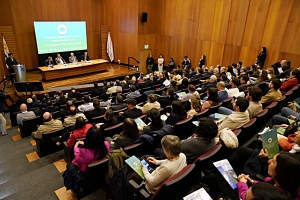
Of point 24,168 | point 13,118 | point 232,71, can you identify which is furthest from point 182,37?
point 24,168

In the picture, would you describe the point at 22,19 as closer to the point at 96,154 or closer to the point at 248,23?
the point at 96,154

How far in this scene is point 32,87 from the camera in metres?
6.40

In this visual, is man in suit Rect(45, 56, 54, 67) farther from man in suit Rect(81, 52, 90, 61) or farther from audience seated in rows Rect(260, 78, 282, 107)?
audience seated in rows Rect(260, 78, 282, 107)

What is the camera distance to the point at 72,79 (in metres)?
8.77

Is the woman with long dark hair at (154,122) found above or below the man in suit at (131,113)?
above

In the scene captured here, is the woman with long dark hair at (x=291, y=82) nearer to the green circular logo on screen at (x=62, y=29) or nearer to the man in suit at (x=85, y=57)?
the man in suit at (x=85, y=57)

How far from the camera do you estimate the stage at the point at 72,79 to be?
7261mm

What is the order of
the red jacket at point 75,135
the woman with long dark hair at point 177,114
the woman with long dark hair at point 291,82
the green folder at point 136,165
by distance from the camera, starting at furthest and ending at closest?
1. the woman with long dark hair at point 291,82
2. the woman with long dark hair at point 177,114
3. the red jacket at point 75,135
4. the green folder at point 136,165

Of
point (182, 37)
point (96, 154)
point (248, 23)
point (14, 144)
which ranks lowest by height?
point (14, 144)

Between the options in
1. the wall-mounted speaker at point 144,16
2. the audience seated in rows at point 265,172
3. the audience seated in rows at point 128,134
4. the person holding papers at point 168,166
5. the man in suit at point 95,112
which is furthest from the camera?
the wall-mounted speaker at point 144,16

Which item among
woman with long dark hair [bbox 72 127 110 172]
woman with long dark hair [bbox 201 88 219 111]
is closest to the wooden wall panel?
woman with long dark hair [bbox 201 88 219 111]

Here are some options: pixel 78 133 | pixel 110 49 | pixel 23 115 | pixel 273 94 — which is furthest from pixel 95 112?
pixel 110 49

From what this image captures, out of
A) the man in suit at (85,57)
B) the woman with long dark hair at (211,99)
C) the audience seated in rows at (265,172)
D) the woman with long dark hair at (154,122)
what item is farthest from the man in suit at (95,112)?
the man in suit at (85,57)

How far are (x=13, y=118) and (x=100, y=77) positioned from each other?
434cm
